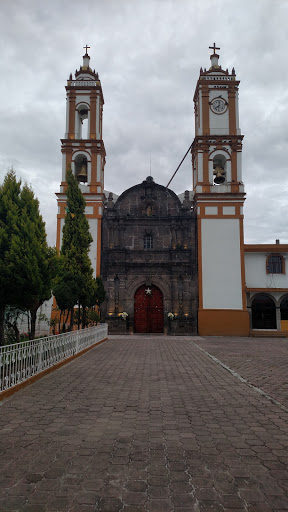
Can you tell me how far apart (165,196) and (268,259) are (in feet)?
24.3

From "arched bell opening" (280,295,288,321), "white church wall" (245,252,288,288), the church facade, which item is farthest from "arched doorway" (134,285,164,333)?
"arched bell opening" (280,295,288,321)

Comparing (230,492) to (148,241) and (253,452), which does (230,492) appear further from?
(148,241)

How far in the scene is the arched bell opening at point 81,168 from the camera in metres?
22.9

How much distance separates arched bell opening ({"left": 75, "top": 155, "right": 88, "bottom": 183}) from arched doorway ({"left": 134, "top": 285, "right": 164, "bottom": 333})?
7.83 m

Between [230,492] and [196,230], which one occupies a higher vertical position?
[196,230]

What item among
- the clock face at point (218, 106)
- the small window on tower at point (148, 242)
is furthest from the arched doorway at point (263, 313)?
the clock face at point (218, 106)

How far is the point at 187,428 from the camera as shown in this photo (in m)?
4.30

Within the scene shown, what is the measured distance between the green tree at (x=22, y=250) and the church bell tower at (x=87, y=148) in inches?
526

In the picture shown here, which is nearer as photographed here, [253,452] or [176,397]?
[253,452]

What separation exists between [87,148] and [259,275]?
1310 cm

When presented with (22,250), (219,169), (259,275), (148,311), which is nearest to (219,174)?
(219,169)

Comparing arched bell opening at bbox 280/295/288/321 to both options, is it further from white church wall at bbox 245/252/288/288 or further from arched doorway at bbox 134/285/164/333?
arched doorway at bbox 134/285/164/333

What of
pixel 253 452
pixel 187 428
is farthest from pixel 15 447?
pixel 253 452

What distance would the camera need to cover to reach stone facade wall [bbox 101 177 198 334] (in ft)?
70.4
